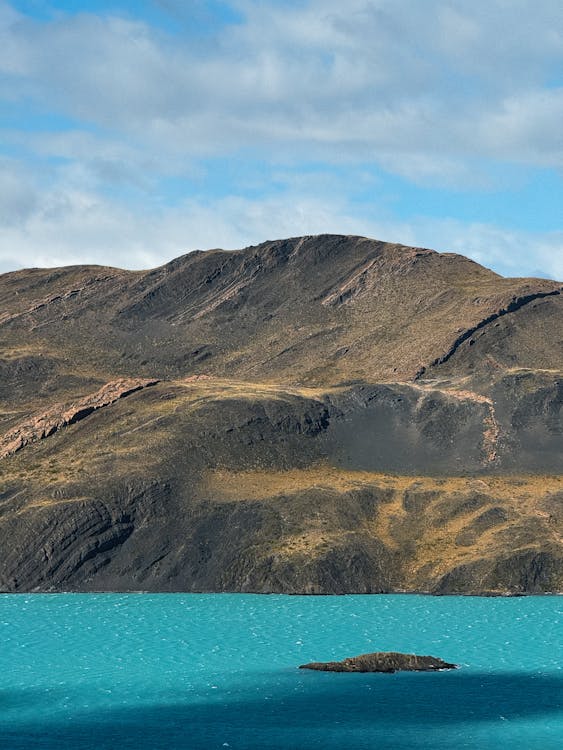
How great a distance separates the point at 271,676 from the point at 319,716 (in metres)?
14.1

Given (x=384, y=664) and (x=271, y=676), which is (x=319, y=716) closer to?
(x=271, y=676)

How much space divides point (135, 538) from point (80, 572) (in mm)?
8253

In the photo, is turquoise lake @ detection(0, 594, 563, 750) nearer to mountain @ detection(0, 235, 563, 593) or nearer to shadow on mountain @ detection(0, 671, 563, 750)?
shadow on mountain @ detection(0, 671, 563, 750)

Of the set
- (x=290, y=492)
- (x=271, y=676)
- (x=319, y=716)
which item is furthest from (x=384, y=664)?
(x=290, y=492)

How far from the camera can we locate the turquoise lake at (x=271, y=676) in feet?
228

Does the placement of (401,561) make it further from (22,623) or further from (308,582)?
(22,623)

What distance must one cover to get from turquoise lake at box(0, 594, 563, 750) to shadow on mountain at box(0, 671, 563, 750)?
0.14 metres

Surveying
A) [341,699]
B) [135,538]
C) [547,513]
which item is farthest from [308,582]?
[341,699]

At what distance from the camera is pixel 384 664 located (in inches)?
3543

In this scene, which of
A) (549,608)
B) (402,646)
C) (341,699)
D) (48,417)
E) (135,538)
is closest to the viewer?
(341,699)

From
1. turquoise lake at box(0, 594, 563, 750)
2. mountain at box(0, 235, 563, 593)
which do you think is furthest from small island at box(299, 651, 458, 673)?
mountain at box(0, 235, 563, 593)

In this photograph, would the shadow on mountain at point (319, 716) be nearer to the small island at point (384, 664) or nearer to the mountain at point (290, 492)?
the small island at point (384, 664)

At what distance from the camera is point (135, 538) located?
151000 millimetres

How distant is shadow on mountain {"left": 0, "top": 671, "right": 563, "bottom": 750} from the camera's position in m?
67.3
